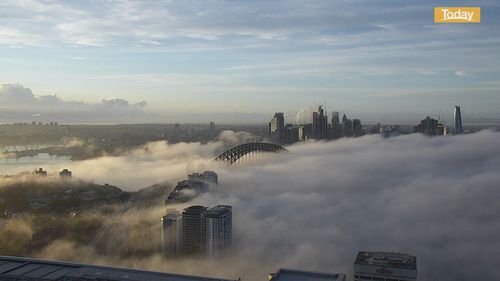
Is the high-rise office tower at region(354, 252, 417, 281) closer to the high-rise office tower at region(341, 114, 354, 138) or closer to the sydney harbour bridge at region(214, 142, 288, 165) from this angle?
the sydney harbour bridge at region(214, 142, 288, 165)

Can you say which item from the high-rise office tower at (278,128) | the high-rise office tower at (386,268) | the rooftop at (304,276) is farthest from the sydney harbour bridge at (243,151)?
the rooftop at (304,276)

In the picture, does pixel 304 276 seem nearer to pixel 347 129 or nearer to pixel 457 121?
pixel 457 121

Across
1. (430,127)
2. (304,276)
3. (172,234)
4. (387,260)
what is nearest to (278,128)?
(430,127)

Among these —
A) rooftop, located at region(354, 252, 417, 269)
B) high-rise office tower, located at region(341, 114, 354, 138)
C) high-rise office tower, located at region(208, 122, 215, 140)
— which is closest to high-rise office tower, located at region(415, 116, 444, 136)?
high-rise office tower, located at region(341, 114, 354, 138)

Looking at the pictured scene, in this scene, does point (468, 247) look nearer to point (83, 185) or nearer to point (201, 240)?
point (201, 240)

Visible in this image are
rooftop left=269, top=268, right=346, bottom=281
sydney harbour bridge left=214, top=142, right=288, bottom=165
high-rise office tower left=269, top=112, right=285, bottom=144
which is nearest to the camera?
rooftop left=269, top=268, right=346, bottom=281

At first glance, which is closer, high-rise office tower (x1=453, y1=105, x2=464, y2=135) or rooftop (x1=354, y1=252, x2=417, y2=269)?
rooftop (x1=354, y1=252, x2=417, y2=269)

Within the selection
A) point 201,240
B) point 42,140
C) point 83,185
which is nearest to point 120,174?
point 83,185

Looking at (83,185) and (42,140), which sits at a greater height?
(42,140)
